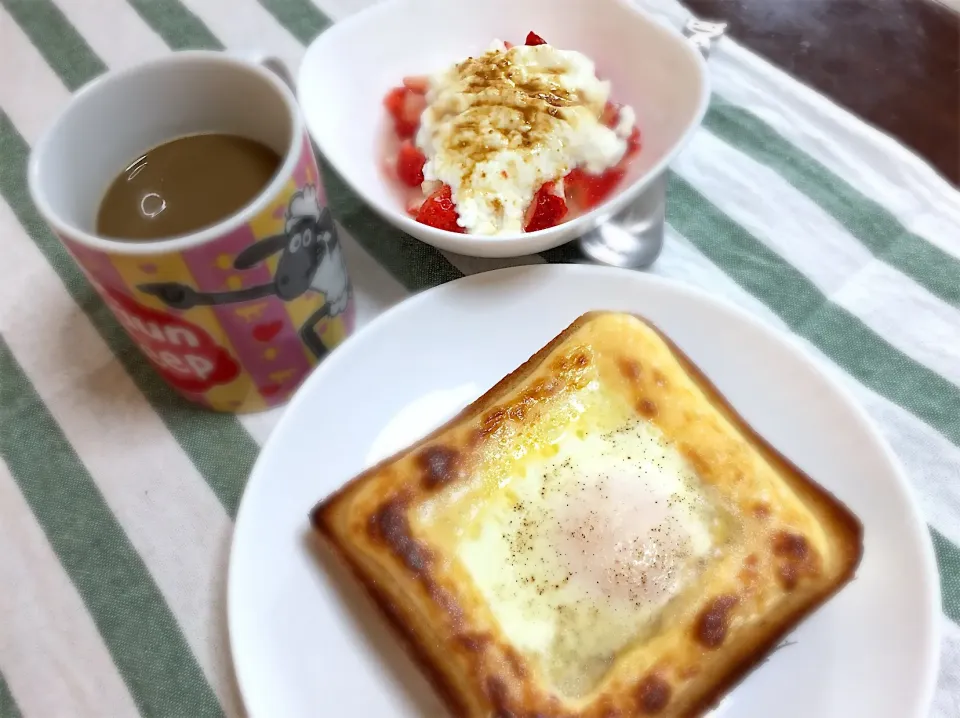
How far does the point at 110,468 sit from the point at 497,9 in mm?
953

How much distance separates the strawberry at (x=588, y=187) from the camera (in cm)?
115

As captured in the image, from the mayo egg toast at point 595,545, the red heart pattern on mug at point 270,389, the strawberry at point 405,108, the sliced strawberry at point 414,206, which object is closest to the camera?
the mayo egg toast at point 595,545

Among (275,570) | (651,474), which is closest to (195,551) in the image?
(275,570)

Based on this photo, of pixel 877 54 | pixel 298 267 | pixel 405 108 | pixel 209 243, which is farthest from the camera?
pixel 877 54

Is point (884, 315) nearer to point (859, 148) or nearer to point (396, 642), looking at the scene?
point (859, 148)

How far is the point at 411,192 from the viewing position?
1190 millimetres

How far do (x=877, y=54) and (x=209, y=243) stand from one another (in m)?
1.29

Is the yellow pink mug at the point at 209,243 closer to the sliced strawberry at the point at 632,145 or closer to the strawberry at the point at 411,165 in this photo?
the strawberry at the point at 411,165

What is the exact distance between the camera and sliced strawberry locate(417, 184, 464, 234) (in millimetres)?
1093

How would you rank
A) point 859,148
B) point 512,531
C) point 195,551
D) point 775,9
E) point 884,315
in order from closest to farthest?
point 512,531
point 195,551
point 884,315
point 859,148
point 775,9

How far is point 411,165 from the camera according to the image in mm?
1180

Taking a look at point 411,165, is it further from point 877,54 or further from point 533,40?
point 877,54

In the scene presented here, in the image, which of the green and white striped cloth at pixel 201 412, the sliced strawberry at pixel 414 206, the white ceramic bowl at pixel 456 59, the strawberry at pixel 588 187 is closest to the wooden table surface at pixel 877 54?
the green and white striped cloth at pixel 201 412

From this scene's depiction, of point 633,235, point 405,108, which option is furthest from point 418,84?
point 633,235
